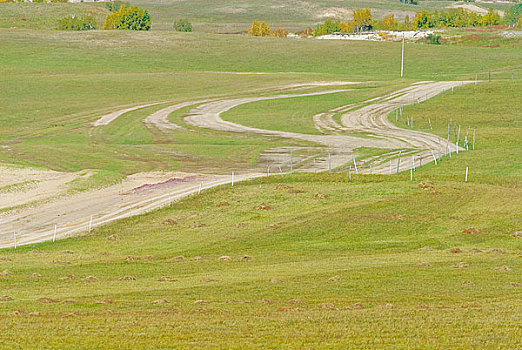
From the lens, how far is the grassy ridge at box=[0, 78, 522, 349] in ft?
71.2

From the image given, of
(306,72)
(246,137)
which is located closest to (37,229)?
(246,137)

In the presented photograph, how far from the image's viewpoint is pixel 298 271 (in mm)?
32906

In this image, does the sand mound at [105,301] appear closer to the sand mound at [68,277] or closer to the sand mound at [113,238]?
the sand mound at [68,277]

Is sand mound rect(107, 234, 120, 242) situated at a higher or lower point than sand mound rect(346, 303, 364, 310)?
lower

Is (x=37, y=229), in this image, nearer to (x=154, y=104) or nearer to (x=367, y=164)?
(x=367, y=164)

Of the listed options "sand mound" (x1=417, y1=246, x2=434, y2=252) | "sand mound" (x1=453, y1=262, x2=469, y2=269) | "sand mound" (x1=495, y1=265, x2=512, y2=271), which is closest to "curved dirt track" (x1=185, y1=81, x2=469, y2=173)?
"sand mound" (x1=417, y1=246, x2=434, y2=252)

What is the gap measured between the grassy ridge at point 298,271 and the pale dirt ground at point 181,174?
329cm

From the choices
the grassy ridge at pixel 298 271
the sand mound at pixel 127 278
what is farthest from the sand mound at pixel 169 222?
the sand mound at pixel 127 278

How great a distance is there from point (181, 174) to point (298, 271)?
32262 millimetres

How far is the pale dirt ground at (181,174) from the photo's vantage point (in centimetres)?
4844

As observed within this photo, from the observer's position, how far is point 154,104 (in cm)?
11394

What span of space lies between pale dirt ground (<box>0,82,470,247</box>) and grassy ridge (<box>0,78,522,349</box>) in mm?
3291

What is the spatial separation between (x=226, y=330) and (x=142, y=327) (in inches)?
91.9

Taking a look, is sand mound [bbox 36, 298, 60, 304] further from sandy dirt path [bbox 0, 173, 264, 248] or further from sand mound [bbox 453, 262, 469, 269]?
sand mound [bbox 453, 262, 469, 269]
